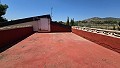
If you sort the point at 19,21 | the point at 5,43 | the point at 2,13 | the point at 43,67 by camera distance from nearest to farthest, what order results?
the point at 43,67
the point at 5,43
the point at 19,21
the point at 2,13

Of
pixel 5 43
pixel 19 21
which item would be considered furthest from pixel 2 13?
pixel 5 43

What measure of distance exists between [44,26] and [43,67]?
1823cm

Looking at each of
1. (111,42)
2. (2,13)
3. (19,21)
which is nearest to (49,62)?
(111,42)

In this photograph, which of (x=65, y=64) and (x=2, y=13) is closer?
(x=65, y=64)

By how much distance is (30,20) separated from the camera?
22938 mm

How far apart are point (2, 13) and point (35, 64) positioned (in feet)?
107

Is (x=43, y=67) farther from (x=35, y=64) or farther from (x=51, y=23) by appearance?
(x=51, y=23)

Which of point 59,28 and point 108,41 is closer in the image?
point 108,41

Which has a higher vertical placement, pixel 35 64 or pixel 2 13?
pixel 2 13

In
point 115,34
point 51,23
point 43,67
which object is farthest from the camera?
point 51,23

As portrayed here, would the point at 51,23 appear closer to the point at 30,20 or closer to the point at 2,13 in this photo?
the point at 30,20

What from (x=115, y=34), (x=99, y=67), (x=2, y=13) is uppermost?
(x=2, y=13)

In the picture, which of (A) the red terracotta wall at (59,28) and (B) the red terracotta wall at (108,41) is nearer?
(B) the red terracotta wall at (108,41)

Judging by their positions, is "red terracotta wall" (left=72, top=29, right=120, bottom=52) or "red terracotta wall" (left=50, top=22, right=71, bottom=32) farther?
"red terracotta wall" (left=50, top=22, right=71, bottom=32)
